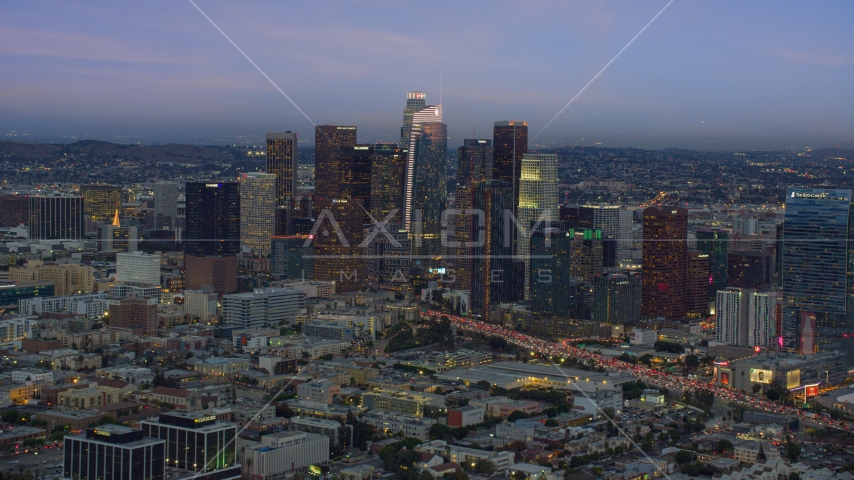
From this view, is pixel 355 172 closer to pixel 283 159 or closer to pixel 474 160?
pixel 474 160

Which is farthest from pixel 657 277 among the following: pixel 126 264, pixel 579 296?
pixel 126 264

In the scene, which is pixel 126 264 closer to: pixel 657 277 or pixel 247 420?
pixel 657 277

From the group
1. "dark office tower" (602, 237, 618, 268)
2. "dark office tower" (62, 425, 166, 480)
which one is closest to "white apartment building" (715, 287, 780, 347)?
"dark office tower" (602, 237, 618, 268)

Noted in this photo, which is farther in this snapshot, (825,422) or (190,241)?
(190,241)

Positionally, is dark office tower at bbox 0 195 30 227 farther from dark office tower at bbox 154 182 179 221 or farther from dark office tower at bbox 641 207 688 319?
dark office tower at bbox 641 207 688 319

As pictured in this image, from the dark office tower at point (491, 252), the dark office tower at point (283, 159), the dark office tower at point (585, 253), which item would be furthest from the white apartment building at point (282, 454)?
the dark office tower at point (283, 159)
